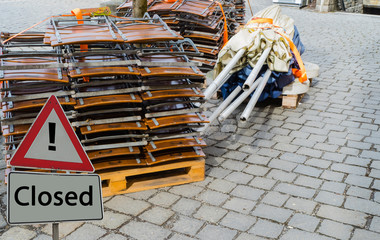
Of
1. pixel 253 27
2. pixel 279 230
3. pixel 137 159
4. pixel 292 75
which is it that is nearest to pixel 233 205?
pixel 279 230

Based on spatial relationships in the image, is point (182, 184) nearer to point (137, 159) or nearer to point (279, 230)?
point (137, 159)

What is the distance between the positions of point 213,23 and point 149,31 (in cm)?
357

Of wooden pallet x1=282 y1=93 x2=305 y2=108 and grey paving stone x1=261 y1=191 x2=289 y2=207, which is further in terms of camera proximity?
wooden pallet x1=282 y1=93 x2=305 y2=108

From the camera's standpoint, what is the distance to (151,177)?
17.1 ft

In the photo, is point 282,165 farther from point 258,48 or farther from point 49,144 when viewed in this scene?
point 49,144

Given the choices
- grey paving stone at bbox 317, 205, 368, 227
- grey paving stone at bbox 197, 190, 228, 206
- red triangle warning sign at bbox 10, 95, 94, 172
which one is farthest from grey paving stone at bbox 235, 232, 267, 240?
red triangle warning sign at bbox 10, 95, 94, 172

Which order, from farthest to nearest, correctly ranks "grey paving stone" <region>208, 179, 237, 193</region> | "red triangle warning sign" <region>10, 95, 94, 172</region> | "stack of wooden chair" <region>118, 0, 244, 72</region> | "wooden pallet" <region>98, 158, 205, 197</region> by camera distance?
"stack of wooden chair" <region>118, 0, 244, 72</region> < "grey paving stone" <region>208, 179, 237, 193</region> < "wooden pallet" <region>98, 158, 205, 197</region> < "red triangle warning sign" <region>10, 95, 94, 172</region>

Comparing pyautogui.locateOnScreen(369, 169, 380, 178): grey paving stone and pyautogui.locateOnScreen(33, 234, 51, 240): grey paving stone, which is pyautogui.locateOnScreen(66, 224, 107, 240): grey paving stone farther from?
pyautogui.locateOnScreen(369, 169, 380, 178): grey paving stone

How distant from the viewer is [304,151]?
19.9 feet

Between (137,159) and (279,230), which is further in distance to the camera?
(137,159)

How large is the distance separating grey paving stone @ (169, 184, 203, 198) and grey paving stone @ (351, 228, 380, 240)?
5.64 ft

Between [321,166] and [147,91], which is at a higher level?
[147,91]

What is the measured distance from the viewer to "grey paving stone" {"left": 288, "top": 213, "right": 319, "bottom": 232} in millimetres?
4336

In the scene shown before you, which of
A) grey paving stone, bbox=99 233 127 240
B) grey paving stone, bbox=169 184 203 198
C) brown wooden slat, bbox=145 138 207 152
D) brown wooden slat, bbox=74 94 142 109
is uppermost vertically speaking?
brown wooden slat, bbox=74 94 142 109
